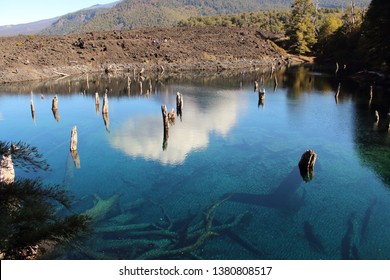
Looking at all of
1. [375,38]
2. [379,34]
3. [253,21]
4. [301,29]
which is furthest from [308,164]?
[253,21]

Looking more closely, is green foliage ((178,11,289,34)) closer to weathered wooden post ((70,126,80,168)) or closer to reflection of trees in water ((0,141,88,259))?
weathered wooden post ((70,126,80,168))

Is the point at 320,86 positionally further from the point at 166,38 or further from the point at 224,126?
the point at 166,38

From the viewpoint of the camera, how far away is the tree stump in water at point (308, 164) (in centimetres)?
2181

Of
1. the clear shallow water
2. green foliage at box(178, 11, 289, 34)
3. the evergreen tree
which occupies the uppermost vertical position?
green foliage at box(178, 11, 289, 34)

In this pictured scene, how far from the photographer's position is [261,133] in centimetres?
3178

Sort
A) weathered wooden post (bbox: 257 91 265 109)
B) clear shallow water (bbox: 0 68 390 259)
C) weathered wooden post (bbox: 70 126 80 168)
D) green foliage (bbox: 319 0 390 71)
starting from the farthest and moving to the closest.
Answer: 1. green foliage (bbox: 319 0 390 71)
2. weathered wooden post (bbox: 257 91 265 109)
3. weathered wooden post (bbox: 70 126 80 168)
4. clear shallow water (bbox: 0 68 390 259)

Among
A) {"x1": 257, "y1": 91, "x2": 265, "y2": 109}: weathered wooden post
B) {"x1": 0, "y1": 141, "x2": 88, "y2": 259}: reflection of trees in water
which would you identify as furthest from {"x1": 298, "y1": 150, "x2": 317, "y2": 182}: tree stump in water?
→ {"x1": 257, "y1": 91, "x2": 265, "y2": 109}: weathered wooden post

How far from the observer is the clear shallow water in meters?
14.8

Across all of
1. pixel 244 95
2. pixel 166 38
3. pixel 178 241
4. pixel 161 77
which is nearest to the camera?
pixel 178 241

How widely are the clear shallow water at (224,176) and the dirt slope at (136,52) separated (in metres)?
29.3

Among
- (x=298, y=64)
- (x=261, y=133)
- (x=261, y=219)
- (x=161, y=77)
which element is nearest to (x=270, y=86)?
(x=161, y=77)

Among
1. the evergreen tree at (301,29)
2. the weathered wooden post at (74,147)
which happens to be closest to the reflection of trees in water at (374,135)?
the weathered wooden post at (74,147)

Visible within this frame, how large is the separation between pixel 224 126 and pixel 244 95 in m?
19.0

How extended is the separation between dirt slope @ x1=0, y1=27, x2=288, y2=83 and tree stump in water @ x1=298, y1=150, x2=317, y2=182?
195 feet
